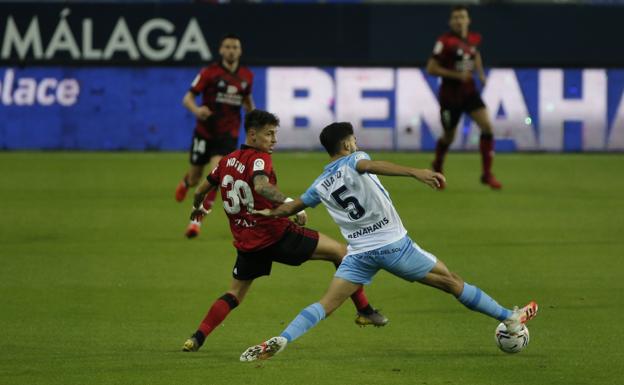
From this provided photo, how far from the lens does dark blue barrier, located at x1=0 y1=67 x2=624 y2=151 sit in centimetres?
2344

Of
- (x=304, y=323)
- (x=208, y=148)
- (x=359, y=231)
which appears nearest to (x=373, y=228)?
(x=359, y=231)

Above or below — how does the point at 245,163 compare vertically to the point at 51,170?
above

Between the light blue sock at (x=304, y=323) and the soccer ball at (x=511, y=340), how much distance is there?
49.7 inches

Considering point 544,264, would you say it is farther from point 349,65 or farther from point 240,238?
point 349,65

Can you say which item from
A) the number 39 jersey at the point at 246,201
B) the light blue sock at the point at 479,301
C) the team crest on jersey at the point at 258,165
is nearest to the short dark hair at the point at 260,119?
the number 39 jersey at the point at 246,201

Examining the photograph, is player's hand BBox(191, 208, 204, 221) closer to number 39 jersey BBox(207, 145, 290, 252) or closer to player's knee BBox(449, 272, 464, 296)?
number 39 jersey BBox(207, 145, 290, 252)

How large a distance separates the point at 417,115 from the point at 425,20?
2426 millimetres

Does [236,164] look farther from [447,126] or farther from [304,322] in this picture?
[447,126]

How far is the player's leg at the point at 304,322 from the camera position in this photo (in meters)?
7.60

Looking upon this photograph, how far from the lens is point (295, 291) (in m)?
11.1

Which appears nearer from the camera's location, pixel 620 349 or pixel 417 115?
pixel 620 349

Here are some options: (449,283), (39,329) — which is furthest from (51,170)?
(449,283)

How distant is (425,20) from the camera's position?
25.0 meters

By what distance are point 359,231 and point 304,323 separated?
702 millimetres
